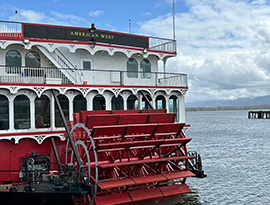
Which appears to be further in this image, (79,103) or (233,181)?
(233,181)

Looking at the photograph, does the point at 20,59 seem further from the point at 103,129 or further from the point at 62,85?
the point at 103,129

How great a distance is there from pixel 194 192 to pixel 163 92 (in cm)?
447

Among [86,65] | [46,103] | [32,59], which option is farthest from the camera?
[86,65]

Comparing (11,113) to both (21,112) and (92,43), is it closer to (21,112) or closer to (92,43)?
(21,112)

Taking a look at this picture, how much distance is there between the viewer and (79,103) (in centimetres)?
1378

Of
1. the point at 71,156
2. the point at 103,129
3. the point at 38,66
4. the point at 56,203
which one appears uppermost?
the point at 38,66

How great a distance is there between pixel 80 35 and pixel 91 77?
5.74 ft

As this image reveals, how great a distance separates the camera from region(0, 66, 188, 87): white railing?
1288 centimetres

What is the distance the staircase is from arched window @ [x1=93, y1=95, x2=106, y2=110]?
3.37 feet

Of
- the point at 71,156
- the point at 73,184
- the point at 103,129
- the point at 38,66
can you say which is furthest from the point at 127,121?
the point at 38,66

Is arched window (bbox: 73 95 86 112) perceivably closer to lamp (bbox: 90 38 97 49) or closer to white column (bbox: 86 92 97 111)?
white column (bbox: 86 92 97 111)

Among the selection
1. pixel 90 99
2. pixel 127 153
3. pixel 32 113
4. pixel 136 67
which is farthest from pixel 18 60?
pixel 127 153

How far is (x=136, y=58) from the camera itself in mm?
15977

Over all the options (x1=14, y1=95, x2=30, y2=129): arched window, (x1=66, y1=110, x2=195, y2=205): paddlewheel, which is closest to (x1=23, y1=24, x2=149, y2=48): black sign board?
(x1=14, y1=95, x2=30, y2=129): arched window
